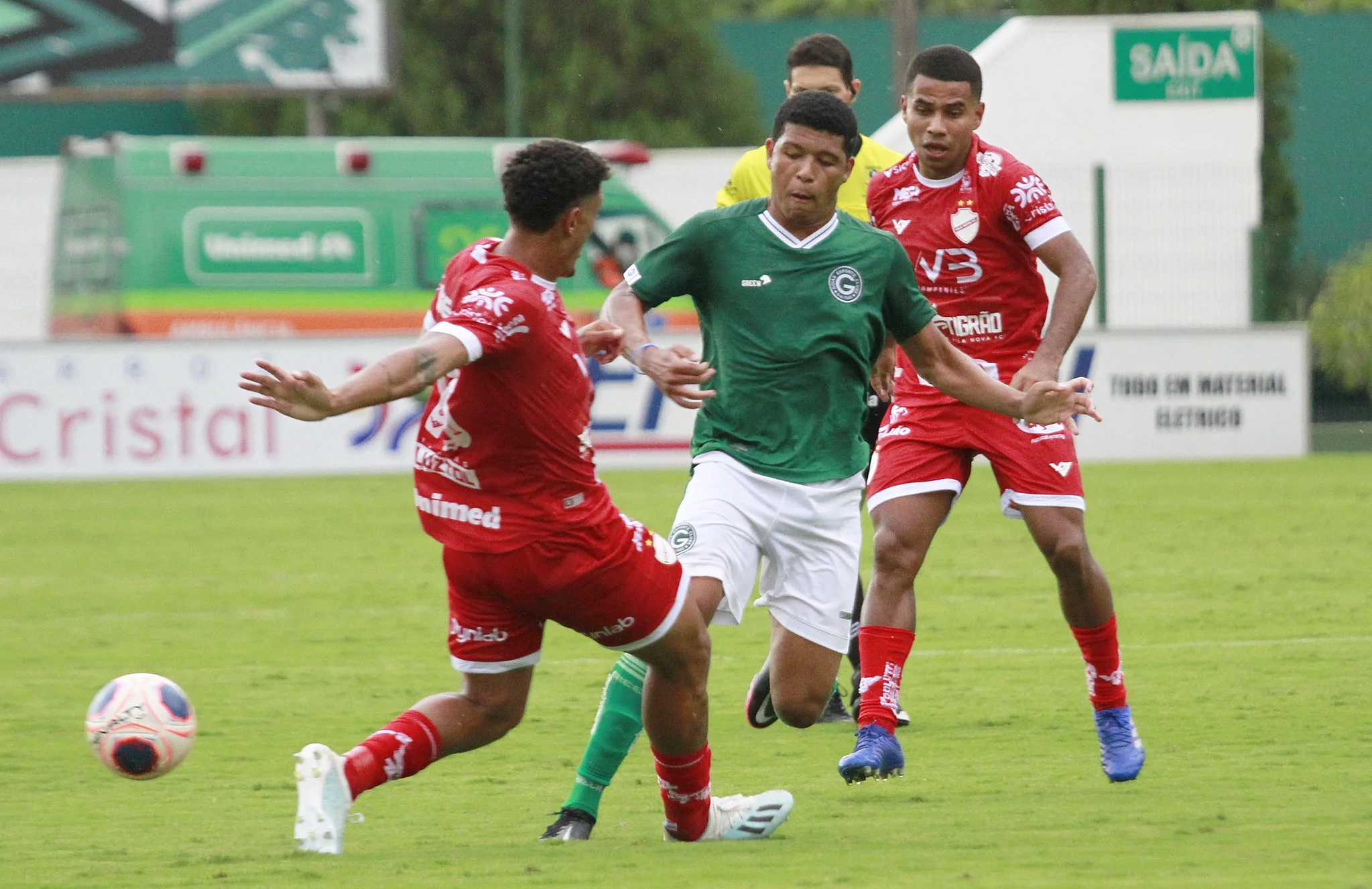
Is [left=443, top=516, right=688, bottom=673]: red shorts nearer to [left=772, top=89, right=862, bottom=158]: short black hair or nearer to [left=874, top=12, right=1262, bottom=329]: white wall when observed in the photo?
[left=772, top=89, right=862, bottom=158]: short black hair

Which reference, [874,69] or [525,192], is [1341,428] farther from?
[525,192]

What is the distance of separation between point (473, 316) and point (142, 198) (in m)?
15.5

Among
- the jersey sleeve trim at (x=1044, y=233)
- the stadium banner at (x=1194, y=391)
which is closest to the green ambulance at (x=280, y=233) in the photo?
the stadium banner at (x=1194, y=391)

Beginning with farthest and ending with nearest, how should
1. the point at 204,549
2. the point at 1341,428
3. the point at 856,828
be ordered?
the point at 1341,428, the point at 204,549, the point at 856,828

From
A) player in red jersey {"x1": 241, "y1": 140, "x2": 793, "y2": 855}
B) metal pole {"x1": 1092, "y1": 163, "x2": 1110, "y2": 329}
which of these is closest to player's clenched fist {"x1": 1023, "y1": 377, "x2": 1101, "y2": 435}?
player in red jersey {"x1": 241, "y1": 140, "x2": 793, "y2": 855}

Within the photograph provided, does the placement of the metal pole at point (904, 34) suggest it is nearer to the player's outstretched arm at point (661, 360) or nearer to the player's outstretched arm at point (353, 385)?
the player's outstretched arm at point (661, 360)

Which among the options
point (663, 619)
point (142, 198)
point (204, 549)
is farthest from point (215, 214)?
point (663, 619)

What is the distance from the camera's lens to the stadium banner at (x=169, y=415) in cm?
1780

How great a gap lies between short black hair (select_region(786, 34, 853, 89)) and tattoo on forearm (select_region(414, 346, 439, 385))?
325cm

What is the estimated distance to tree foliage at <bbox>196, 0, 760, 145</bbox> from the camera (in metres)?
33.5

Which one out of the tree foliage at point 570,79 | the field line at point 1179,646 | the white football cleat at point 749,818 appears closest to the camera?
the white football cleat at point 749,818

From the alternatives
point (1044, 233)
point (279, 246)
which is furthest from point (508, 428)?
point (279, 246)

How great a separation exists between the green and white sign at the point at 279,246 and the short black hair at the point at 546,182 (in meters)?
15.2

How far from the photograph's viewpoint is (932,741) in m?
7.14
